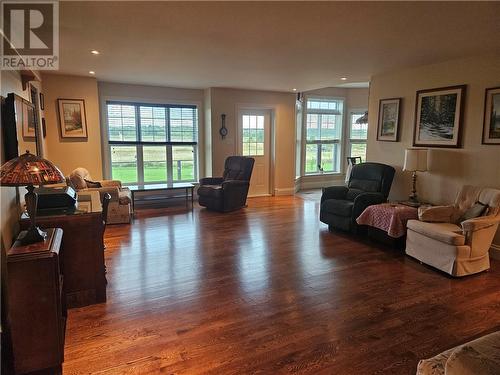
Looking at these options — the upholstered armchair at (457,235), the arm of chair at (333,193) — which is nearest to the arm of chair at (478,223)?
the upholstered armchair at (457,235)

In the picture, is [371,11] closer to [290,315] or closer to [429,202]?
[290,315]

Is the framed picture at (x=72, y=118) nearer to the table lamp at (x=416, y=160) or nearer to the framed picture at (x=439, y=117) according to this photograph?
the table lamp at (x=416, y=160)

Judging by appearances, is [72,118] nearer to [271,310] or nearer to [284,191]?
[284,191]

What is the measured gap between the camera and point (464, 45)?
353 centimetres

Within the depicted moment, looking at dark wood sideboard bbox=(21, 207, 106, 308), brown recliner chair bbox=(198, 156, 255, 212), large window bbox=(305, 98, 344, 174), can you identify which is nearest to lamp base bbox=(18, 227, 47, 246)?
dark wood sideboard bbox=(21, 207, 106, 308)

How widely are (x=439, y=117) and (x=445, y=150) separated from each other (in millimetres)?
454

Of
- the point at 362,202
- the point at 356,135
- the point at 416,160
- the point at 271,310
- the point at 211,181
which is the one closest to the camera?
the point at 271,310

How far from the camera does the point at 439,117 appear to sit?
4.42 metres

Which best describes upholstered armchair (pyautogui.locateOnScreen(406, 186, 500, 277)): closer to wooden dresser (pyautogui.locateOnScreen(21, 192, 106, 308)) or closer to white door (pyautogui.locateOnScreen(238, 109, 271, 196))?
wooden dresser (pyautogui.locateOnScreen(21, 192, 106, 308))

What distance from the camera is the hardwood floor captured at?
212 cm

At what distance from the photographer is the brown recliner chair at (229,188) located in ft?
19.8

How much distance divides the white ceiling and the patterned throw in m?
1.87

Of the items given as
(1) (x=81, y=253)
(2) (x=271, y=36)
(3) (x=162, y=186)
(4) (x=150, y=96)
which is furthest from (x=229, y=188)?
(1) (x=81, y=253)

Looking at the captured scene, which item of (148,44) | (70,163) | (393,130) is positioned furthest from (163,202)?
(393,130)
